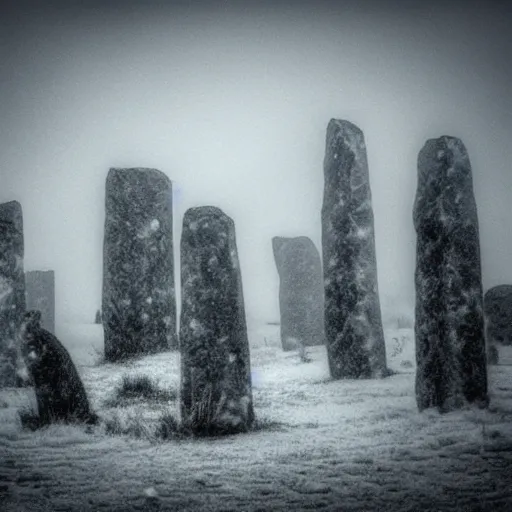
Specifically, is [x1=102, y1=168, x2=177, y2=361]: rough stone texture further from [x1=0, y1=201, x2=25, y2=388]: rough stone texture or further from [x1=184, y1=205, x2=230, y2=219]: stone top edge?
[x1=184, y1=205, x2=230, y2=219]: stone top edge

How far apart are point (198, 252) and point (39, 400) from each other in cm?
240

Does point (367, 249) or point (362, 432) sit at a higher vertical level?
point (367, 249)

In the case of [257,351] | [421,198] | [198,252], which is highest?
[421,198]

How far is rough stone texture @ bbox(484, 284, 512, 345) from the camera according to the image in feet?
34.1

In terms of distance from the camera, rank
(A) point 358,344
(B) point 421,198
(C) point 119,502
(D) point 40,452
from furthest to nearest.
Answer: (A) point 358,344 → (B) point 421,198 → (D) point 40,452 → (C) point 119,502

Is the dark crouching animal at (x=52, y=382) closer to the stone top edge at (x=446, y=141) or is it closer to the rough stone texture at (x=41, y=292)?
the stone top edge at (x=446, y=141)

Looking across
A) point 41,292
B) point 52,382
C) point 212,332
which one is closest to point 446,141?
point 212,332

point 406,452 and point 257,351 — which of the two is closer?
point 406,452

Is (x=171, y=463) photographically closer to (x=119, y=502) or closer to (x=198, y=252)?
(x=119, y=502)

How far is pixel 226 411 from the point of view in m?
4.70

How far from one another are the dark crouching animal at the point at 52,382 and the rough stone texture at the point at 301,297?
7.48 meters

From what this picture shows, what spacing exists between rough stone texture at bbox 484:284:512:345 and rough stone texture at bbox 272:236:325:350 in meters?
3.90

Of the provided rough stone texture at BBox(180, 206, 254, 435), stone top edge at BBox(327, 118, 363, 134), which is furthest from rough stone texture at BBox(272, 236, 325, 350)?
rough stone texture at BBox(180, 206, 254, 435)

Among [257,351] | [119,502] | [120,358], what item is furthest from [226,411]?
[257,351]
